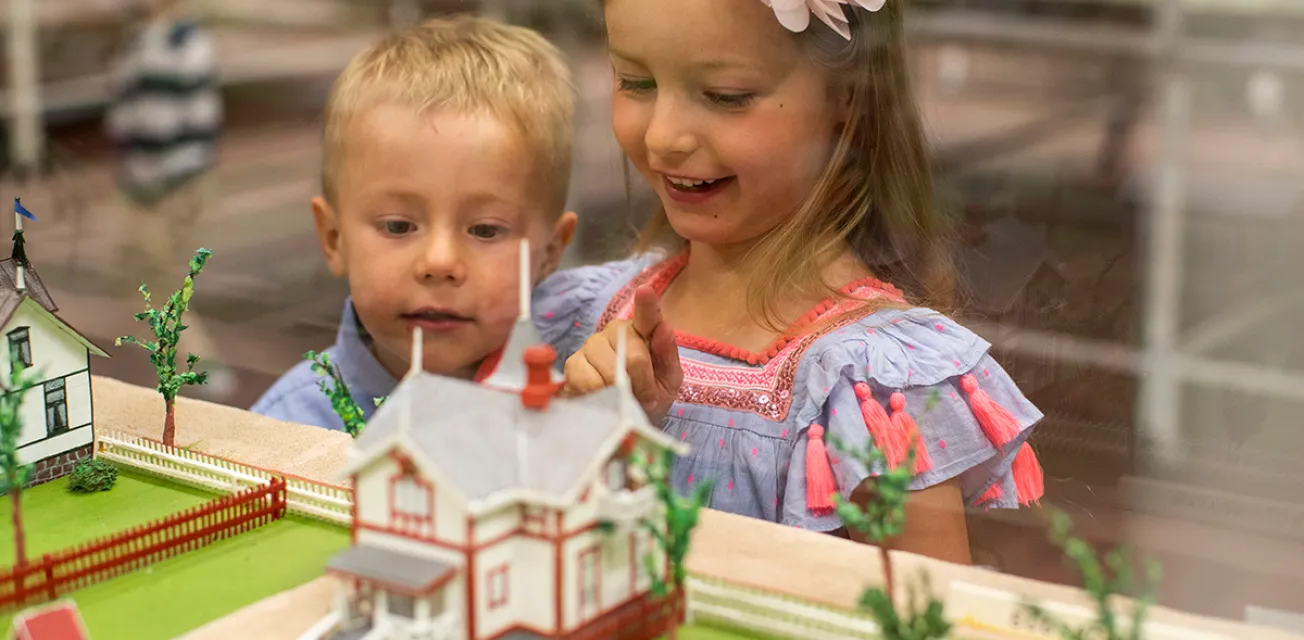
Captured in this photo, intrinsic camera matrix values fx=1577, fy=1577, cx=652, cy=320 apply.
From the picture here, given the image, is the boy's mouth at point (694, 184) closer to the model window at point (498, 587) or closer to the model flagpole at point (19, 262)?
the model window at point (498, 587)

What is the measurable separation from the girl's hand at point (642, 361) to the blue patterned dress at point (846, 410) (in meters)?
0.08

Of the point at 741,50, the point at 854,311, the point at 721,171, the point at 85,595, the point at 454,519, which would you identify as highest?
the point at 741,50

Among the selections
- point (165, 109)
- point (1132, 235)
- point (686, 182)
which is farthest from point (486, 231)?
point (165, 109)

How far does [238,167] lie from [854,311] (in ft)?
6.13

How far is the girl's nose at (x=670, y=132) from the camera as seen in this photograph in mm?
2504

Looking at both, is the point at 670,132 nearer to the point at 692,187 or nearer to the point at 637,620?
the point at 692,187

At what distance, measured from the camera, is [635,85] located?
2588 mm

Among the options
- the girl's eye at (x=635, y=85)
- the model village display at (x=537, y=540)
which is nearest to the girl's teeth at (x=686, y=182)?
the girl's eye at (x=635, y=85)

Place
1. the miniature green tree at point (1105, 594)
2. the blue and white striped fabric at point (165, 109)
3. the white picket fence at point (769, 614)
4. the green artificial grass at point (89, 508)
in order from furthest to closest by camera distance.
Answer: the blue and white striped fabric at point (165, 109)
the green artificial grass at point (89, 508)
the white picket fence at point (769, 614)
the miniature green tree at point (1105, 594)

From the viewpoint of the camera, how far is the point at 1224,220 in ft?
9.78

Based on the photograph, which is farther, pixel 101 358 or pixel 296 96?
pixel 296 96

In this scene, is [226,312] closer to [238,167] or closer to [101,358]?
[238,167]

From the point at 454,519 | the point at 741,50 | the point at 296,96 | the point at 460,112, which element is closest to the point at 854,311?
the point at 741,50

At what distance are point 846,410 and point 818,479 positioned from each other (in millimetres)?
119
